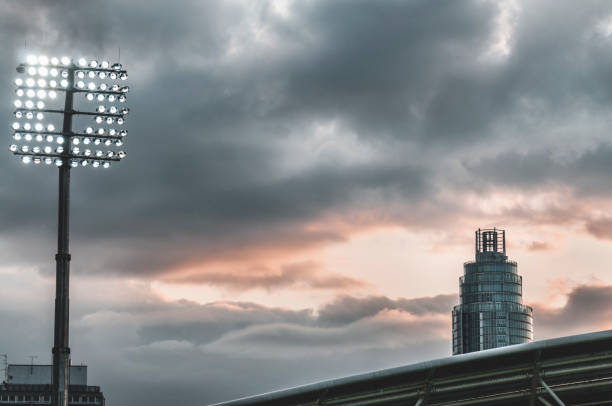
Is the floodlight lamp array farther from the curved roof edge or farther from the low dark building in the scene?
the low dark building

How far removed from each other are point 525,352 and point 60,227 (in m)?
14.5

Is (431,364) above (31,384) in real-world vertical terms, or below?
below

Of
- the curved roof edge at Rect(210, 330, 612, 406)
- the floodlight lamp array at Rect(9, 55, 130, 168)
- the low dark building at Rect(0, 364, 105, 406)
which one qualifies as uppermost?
the low dark building at Rect(0, 364, 105, 406)

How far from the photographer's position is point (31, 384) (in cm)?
17038

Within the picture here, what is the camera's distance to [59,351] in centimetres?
3041

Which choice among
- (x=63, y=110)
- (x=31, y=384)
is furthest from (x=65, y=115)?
(x=31, y=384)

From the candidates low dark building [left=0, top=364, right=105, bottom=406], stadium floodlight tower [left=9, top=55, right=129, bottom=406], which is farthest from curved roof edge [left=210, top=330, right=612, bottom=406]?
low dark building [left=0, top=364, right=105, bottom=406]

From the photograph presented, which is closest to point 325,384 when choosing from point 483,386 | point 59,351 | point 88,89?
point 483,386

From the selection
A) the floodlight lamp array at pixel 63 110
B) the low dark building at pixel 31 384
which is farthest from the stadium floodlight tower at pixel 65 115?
the low dark building at pixel 31 384

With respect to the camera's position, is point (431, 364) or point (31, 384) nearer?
point (431, 364)

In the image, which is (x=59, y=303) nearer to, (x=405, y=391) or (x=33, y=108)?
(x=33, y=108)

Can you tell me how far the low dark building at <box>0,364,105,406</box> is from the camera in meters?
169

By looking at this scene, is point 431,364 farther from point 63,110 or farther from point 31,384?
point 31,384

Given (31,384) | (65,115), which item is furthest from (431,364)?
(31,384)
